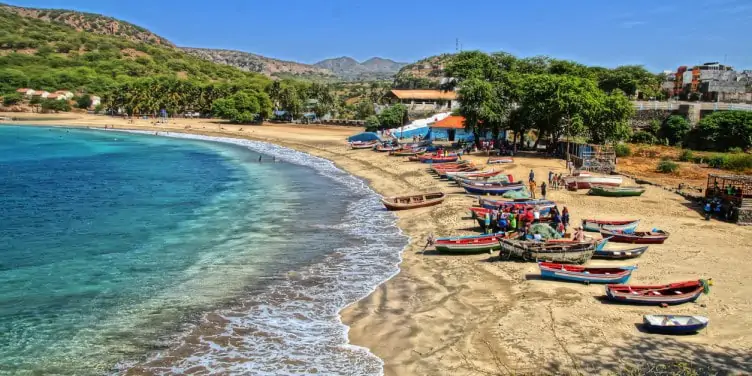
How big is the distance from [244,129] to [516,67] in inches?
1836

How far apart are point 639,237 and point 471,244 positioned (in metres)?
7.45

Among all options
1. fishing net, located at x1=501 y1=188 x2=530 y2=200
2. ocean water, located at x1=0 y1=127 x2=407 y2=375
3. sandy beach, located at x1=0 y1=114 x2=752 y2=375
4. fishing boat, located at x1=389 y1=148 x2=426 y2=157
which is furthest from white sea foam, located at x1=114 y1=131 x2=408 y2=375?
fishing boat, located at x1=389 y1=148 x2=426 y2=157

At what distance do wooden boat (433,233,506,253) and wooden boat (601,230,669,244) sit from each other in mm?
5127

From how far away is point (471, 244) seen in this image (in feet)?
77.3

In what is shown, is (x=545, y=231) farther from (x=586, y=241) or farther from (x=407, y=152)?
(x=407, y=152)

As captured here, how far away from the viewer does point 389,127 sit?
3147 inches

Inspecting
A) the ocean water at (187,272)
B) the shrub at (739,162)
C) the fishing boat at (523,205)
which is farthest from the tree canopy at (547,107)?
the fishing boat at (523,205)

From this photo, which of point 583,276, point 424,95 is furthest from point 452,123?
point 583,276

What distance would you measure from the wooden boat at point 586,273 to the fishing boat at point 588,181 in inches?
636

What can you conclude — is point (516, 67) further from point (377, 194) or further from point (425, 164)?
point (377, 194)

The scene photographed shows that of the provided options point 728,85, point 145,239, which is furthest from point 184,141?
point 728,85

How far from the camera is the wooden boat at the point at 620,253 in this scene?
22.2 m

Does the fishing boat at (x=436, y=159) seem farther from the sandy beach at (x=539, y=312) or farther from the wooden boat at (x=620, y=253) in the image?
the wooden boat at (x=620, y=253)

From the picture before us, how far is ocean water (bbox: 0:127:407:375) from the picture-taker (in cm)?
1538
